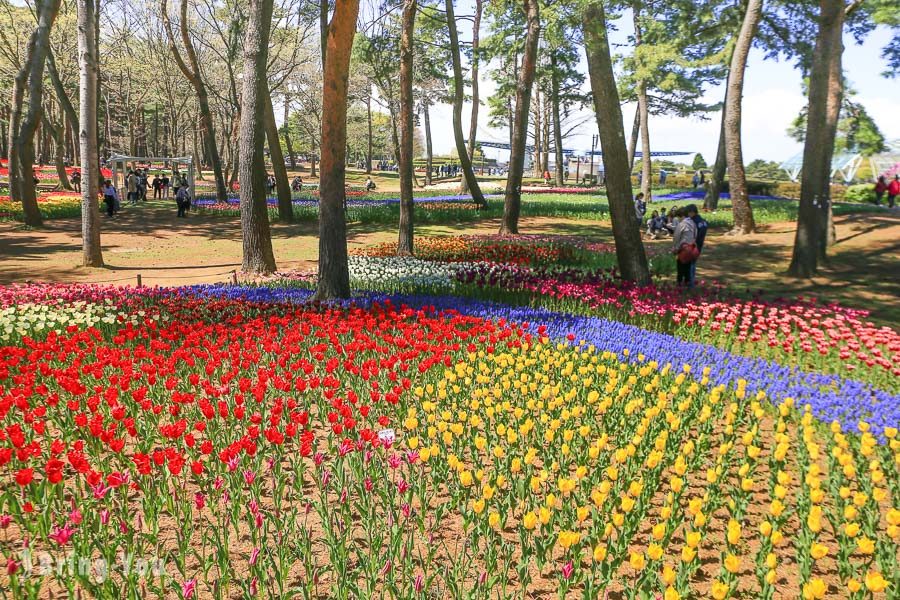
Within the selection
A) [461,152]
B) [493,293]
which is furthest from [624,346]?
[461,152]

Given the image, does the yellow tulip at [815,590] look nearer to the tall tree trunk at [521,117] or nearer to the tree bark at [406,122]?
the tree bark at [406,122]

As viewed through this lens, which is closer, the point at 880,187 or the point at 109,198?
the point at 109,198

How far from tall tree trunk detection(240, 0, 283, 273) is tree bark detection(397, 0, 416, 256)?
3.21 metres

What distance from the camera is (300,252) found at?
17828mm

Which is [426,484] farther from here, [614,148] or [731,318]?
[614,148]

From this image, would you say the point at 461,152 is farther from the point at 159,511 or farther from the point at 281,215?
the point at 159,511

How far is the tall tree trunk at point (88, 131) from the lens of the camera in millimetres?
13859

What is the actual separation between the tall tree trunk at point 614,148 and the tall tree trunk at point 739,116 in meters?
8.83

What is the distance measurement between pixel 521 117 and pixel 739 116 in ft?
20.8

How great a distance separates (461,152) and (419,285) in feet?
61.5

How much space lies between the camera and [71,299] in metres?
9.22

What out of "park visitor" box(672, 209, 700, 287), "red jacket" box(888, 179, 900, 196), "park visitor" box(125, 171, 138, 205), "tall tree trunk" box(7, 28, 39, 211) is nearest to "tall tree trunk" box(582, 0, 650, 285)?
"park visitor" box(672, 209, 700, 287)

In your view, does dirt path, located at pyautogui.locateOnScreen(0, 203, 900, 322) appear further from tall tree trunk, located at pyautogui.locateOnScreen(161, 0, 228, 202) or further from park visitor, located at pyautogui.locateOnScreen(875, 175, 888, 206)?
park visitor, located at pyautogui.locateOnScreen(875, 175, 888, 206)

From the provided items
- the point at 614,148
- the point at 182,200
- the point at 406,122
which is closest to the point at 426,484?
the point at 614,148
